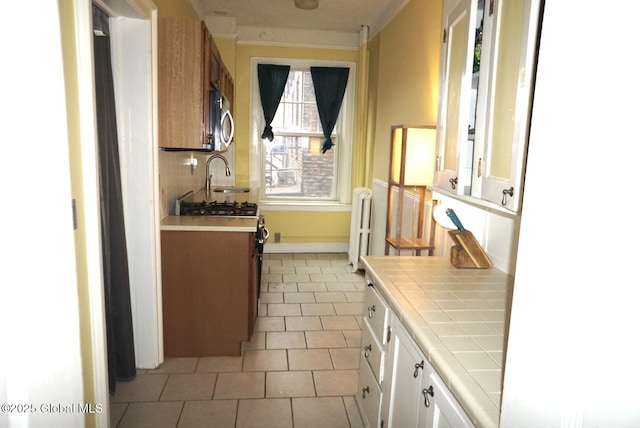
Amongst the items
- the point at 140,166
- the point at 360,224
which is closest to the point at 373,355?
the point at 140,166

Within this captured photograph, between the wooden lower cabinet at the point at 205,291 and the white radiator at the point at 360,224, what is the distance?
2093mm

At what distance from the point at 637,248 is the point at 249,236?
Result: 2.40m

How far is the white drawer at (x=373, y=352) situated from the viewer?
1.89 m

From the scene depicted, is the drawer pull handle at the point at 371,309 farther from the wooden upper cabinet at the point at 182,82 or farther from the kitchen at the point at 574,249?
the wooden upper cabinet at the point at 182,82

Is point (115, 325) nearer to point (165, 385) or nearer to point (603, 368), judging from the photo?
point (165, 385)

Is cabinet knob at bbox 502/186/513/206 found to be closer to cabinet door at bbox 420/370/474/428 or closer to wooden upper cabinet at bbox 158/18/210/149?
cabinet door at bbox 420/370/474/428

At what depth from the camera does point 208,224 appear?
2803 millimetres

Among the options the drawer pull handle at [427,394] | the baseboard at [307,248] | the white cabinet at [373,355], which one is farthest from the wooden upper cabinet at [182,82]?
the baseboard at [307,248]

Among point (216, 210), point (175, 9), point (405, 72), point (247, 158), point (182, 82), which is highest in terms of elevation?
point (175, 9)

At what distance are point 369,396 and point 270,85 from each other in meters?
4.24

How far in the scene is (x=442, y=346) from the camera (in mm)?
1338

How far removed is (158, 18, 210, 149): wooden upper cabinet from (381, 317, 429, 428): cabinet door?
181 cm

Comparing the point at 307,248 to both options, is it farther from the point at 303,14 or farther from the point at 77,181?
the point at 77,181

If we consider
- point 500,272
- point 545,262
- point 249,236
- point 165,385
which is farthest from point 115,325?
point 545,262
